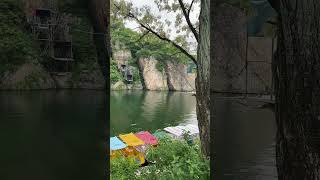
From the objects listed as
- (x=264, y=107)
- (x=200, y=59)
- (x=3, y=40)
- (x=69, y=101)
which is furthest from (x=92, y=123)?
(x=200, y=59)

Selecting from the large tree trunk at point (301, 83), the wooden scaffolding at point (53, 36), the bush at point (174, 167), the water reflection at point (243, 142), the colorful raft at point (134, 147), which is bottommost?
the colorful raft at point (134, 147)

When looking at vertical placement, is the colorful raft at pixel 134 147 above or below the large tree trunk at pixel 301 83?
below

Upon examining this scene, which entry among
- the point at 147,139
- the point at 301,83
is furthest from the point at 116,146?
the point at 301,83

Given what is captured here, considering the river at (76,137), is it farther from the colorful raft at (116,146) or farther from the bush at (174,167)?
the colorful raft at (116,146)

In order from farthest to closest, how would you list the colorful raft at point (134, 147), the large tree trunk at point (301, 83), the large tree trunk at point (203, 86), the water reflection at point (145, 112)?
1. the water reflection at point (145, 112)
2. the colorful raft at point (134, 147)
3. the large tree trunk at point (203, 86)
4. the large tree trunk at point (301, 83)

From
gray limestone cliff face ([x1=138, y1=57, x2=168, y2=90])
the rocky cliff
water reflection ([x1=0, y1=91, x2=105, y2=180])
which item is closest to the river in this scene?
water reflection ([x1=0, y1=91, x2=105, y2=180])

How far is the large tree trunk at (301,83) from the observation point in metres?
0.91

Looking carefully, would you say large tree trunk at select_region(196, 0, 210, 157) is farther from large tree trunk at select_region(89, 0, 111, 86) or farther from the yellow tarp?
the yellow tarp

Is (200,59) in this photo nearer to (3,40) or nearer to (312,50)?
(3,40)

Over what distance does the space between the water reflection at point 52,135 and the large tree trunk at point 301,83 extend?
3.12ft

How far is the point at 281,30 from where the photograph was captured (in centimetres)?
95

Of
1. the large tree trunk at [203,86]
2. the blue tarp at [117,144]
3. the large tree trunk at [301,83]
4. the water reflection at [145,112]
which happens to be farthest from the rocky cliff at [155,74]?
the large tree trunk at [301,83]

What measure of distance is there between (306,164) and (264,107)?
2.29 feet

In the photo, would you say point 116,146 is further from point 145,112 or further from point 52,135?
point 145,112
